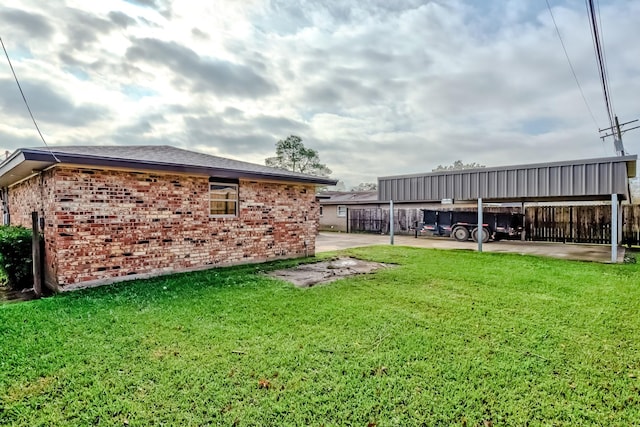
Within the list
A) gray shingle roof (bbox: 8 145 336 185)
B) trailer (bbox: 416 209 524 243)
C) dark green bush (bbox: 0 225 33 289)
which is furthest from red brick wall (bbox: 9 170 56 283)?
trailer (bbox: 416 209 524 243)

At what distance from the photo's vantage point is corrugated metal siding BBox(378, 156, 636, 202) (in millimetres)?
8852

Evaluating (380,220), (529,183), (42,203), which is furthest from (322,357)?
(380,220)

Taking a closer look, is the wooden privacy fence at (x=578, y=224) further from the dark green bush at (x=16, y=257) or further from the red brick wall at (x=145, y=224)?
the dark green bush at (x=16, y=257)

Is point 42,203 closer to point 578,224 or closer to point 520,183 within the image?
point 520,183

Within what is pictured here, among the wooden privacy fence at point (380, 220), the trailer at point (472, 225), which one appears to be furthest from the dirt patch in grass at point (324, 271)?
the wooden privacy fence at point (380, 220)

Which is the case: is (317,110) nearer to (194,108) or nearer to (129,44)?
(194,108)

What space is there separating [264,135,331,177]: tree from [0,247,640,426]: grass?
29.1 m

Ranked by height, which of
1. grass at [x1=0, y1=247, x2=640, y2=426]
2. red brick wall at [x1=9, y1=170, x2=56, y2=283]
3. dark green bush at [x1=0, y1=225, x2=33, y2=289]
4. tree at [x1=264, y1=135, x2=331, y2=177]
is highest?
tree at [x1=264, y1=135, x2=331, y2=177]

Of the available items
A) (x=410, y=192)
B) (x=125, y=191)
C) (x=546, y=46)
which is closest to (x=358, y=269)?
(x=125, y=191)

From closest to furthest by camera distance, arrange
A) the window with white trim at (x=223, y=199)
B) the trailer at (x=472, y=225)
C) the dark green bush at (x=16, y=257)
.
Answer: the dark green bush at (x=16, y=257)
the window with white trim at (x=223, y=199)
the trailer at (x=472, y=225)

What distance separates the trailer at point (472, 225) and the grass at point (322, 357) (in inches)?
374

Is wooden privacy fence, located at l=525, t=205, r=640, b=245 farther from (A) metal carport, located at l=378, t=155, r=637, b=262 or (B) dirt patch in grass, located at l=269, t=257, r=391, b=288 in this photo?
(B) dirt patch in grass, located at l=269, t=257, r=391, b=288

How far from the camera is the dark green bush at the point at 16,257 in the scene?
6.23m

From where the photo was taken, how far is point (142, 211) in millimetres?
6535
